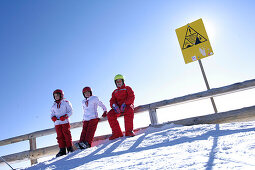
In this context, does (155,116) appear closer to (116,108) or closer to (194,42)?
(116,108)

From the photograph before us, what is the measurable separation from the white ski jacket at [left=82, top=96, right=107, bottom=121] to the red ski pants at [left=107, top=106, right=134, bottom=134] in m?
0.42

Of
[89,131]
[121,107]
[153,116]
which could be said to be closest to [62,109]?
[89,131]

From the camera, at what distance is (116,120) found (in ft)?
13.6

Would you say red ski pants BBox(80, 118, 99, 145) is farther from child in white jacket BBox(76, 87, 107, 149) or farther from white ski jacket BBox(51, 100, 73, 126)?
white ski jacket BBox(51, 100, 73, 126)

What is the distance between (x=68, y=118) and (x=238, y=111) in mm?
3527

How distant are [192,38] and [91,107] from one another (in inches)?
136

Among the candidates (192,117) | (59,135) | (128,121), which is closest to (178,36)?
(192,117)

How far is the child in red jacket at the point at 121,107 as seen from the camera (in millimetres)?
3863

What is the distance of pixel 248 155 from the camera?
1.42 meters

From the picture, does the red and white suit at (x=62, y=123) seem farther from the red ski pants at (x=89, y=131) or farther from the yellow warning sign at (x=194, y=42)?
the yellow warning sign at (x=194, y=42)

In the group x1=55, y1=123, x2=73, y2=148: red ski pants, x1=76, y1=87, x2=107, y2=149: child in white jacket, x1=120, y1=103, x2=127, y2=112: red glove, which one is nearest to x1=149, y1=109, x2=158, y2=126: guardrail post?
x1=120, y1=103, x2=127, y2=112: red glove

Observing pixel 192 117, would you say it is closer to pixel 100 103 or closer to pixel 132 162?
pixel 100 103

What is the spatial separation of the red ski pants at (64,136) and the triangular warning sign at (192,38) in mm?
3864

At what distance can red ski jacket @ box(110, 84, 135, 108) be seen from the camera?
4.29 meters
